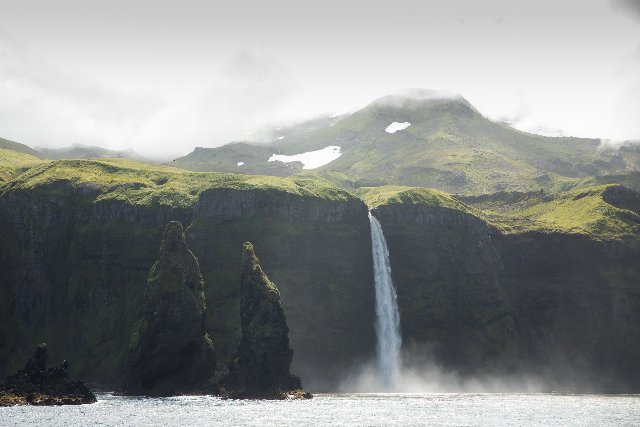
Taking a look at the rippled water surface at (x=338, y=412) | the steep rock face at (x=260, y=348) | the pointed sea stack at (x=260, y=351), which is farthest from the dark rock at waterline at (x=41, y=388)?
the steep rock face at (x=260, y=348)

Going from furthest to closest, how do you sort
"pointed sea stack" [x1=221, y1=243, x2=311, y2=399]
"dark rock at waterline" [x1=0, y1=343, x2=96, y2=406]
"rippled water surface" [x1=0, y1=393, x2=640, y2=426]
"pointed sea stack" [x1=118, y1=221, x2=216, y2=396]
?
1. "pointed sea stack" [x1=118, y1=221, x2=216, y2=396]
2. "pointed sea stack" [x1=221, y1=243, x2=311, y2=399]
3. "dark rock at waterline" [x1=0, y1=343, x2=96, y2=406]
4. "rippled water surface" [x1=0, y1=393, x2=640, y2=426]

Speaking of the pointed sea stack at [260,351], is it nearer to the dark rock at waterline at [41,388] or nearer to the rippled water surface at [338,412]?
the rippled water surface at [338,412]

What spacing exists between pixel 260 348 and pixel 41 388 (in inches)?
1587

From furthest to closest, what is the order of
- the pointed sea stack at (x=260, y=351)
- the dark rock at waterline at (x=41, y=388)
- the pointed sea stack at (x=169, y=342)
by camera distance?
the pointed sea stack at (x=169, y=342) < the pointed sea stack at (x=260, y=351) < the dark rock at waterline at (x=41, y=388)

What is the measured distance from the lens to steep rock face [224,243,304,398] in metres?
154

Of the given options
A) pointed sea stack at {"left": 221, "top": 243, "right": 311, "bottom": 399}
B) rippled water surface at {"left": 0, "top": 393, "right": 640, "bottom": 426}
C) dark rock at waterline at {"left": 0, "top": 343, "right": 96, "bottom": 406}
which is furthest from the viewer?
pointed sea stack at {"left": 221, "top": 243, "right": 311, "bottom": 399}

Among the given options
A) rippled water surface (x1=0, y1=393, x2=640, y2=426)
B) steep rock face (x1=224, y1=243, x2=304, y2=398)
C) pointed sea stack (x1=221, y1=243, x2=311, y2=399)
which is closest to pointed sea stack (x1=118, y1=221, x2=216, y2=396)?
rippled water surface (x1=0, y1=393, x2=640, y2=426)

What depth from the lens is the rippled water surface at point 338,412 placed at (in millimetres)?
116625

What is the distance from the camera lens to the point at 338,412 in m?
131

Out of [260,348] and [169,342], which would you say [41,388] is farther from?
[260,348]

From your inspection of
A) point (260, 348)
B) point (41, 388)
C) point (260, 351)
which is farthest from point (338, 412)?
point (41, 388)

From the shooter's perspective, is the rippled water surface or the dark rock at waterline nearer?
the rippled water surface

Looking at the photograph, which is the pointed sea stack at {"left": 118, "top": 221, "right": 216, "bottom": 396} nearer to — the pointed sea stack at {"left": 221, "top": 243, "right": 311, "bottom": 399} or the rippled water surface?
the rippled water surface

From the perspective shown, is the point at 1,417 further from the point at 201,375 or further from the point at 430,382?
the point at 430,382
